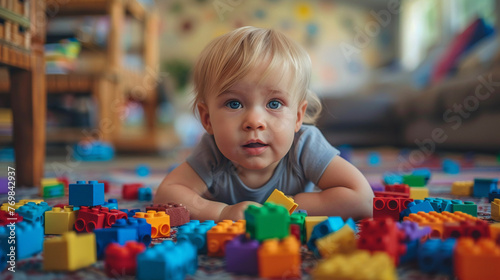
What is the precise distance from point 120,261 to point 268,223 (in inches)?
6.5

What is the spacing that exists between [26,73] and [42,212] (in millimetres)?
626

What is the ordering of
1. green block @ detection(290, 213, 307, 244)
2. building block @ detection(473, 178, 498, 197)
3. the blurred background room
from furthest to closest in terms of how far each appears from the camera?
the blurred background room → building block @ detection(473, 178, 498, 197) → green block @ detection(290, 213, 307, 244)

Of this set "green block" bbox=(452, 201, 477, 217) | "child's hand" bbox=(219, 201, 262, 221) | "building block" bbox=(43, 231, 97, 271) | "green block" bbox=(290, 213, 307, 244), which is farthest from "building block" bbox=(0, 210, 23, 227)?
"green block" bbox=(452, 201, 477, 217)

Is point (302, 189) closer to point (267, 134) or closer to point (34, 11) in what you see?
point (267, 134)

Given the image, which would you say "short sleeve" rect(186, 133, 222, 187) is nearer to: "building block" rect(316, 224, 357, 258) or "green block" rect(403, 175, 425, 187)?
"building block" rect(316, 224, 357, 258)

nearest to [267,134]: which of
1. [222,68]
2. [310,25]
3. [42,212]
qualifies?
[222,68]

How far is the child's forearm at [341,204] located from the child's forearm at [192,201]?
155 mm

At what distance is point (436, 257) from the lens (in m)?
0.44

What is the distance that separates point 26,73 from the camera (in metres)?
1.15

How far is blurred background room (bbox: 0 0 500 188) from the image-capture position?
211 cm

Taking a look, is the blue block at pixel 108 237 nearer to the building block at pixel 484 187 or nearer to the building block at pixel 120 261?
the building block at pixel 120 261

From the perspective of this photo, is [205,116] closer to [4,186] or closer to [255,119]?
[255,119]

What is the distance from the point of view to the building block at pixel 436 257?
44cm

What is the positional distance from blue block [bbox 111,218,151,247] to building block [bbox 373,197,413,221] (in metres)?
0.37
